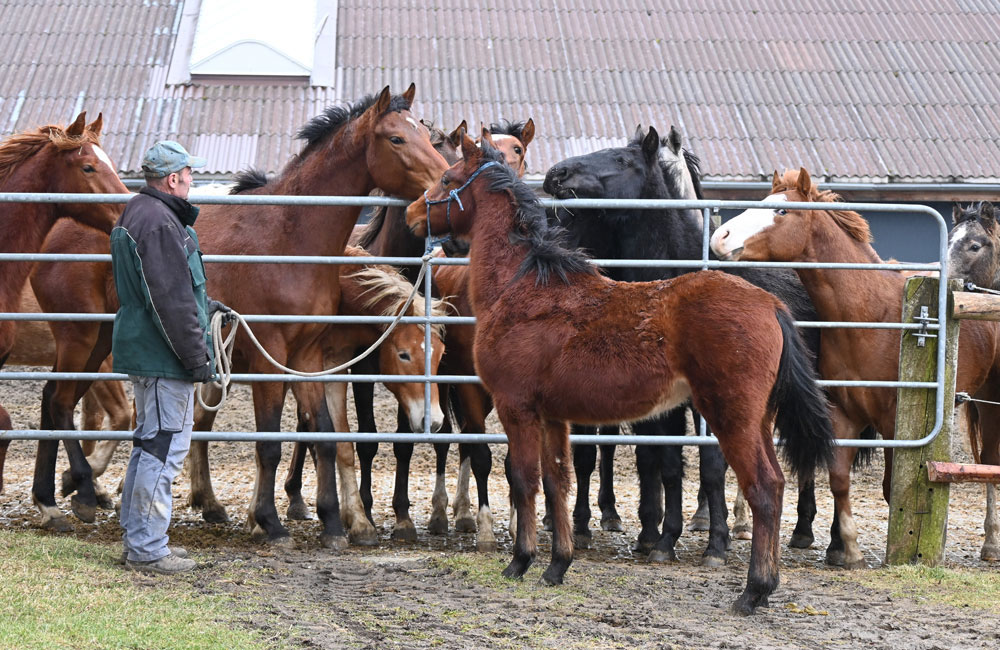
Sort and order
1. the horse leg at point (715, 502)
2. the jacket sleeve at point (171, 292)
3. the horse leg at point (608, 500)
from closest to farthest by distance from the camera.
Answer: the jacket sleeve at point (171, 292), the horse leg at point (715, 502), the horse leg at point (608, 500)

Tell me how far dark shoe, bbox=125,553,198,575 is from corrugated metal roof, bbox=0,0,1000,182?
8.43 m

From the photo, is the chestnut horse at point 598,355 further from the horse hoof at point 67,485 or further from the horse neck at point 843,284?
the horse hoof at point 67,485

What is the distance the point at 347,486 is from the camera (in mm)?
6930

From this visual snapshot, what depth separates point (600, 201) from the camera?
5.98 metres

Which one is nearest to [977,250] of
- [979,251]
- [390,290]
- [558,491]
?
[979,251]

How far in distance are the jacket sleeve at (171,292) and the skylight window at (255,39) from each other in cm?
1033

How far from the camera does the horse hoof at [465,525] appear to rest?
738 centimetres

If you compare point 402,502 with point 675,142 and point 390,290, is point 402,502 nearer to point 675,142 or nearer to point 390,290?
point 390,290

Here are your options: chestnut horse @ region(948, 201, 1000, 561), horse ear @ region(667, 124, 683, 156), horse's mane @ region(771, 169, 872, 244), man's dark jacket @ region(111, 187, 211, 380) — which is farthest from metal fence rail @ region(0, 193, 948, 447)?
chestnut horse @ region(948, 201, 1000, 561)

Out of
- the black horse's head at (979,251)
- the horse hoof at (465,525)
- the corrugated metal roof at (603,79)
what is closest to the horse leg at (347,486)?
the horse hoof at (465,525)

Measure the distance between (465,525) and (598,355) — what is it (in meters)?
2.82

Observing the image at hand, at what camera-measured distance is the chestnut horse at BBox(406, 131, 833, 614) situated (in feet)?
15.6

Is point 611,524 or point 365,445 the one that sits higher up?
point 365,445

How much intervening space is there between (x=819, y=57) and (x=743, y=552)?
1077cm
